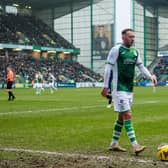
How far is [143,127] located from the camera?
42.1 feet

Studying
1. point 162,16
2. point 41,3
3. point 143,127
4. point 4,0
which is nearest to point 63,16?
point 41,3

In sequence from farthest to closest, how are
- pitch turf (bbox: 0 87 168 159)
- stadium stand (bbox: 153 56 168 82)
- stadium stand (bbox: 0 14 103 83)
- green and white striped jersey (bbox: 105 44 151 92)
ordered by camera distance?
1. stadium stand (bbox: 153 56 168 82)
2. stadium stand (bbox: 0 14 103 83)
3. pitch turf (bbox: 0 87 168 159)
4. green and white striped jersey (bbox: 105 44 151 92)

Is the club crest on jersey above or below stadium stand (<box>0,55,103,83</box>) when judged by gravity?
above

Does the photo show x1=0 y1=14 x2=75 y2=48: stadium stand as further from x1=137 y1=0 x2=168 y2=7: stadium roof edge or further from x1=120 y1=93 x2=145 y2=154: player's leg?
x1=120 y1=93 x2=145 y2=154: player's leg

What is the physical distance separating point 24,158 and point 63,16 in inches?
3215

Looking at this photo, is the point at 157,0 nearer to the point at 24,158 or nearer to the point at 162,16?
the point at 162,16

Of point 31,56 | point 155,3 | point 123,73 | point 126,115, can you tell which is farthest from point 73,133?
point 155,3

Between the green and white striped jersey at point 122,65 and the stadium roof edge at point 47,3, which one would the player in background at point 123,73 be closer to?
the green and white striped jersey at point 122,65

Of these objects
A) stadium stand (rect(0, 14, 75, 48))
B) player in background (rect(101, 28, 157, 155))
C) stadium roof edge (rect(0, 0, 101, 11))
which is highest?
stadium roof edge (rect(0, 0, 101, 11))

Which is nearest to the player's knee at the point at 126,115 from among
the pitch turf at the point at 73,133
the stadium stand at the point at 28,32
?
the pitch turf at the point at 73,133

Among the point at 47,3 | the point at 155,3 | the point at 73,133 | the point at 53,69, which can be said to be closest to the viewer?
the point at 73,133

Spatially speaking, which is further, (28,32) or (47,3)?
(47,3)

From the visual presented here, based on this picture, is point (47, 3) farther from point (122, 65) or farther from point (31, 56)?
point (122, 65)

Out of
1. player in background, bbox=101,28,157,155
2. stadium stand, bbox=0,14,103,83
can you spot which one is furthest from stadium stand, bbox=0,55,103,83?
player in background, bbox=101,28,157,155
